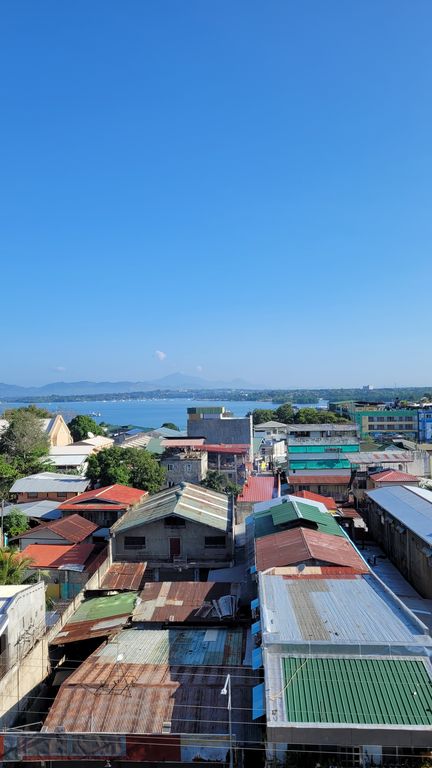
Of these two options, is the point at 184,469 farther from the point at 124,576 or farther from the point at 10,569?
the point at 10,569

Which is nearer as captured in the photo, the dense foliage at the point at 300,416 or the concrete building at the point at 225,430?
the concrete building at the point at 225,430

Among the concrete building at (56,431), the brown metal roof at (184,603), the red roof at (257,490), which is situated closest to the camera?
the brown metal roof at (184,603)

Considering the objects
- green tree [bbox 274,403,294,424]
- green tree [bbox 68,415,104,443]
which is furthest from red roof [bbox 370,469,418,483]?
green tree [bbox 274,403,294,424]

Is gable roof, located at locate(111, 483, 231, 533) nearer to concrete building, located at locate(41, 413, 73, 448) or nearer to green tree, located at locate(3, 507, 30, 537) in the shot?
green tree, located at locate(3, 507, 30, 537)

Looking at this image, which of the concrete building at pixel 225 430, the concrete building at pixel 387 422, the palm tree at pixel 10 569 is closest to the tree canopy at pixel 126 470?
the palm tree at pixel 10 569

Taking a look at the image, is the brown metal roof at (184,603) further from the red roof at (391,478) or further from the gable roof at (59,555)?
the red roof at (391,478)

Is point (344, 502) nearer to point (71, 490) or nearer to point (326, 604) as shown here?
point (71, 490)
